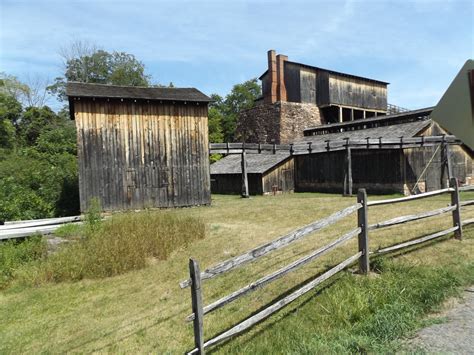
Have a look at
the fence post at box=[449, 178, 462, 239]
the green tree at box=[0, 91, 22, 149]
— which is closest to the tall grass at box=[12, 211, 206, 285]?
the fence post at box=[449, 178, 462, 239]

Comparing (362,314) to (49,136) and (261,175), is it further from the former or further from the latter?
(49,136)

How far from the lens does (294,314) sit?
5082 millimetres

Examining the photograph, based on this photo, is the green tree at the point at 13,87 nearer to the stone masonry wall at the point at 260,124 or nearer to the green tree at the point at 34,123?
the green tree at the point at 34,123

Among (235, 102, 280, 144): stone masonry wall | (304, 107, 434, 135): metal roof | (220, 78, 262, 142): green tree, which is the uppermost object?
(220, 78, 262, 142): green tree

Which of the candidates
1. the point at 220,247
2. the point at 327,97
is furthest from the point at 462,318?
the point at 327,97

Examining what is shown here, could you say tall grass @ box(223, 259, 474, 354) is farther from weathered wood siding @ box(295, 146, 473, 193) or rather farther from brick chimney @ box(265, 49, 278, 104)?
brick chimney @ box(265, 49, 278, 104)

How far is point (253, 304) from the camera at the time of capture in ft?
19.2

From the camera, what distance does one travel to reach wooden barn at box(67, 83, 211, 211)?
15.8 meters

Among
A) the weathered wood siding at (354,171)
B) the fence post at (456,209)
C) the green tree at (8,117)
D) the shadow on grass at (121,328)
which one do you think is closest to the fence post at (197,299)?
the shadow on grass at (121,328)

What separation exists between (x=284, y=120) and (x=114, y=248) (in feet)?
94.5

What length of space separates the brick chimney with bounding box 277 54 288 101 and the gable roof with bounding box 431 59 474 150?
115 feet

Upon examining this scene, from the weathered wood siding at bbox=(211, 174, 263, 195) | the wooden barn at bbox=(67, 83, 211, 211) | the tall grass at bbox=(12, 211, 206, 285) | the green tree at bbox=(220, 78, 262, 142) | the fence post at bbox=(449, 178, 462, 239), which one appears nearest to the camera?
the fence post at bbox=(449, 178, 462, 239)

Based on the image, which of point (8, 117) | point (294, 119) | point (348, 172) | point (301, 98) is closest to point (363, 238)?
point (348, 172)

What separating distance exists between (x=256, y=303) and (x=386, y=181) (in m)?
17.8
